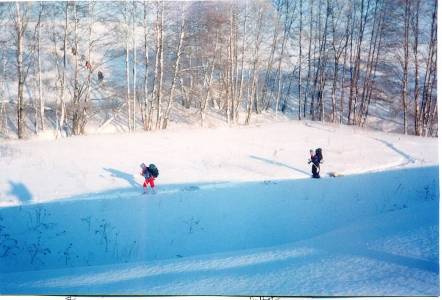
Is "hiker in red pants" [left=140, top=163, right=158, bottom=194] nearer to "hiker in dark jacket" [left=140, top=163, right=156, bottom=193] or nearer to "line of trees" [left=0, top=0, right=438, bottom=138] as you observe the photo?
"hiker in dark jacket" [left=140, top=163, right=156, bottom=193]

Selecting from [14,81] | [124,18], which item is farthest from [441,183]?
[14,81]

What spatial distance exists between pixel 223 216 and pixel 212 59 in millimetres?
6236

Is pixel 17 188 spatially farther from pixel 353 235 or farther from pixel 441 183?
pixel 441 183

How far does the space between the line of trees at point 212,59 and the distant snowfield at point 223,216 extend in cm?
207

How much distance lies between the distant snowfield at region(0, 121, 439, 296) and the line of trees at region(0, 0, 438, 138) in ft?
6.78

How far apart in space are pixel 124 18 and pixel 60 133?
13.1 feet

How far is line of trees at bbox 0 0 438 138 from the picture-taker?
8297 mm

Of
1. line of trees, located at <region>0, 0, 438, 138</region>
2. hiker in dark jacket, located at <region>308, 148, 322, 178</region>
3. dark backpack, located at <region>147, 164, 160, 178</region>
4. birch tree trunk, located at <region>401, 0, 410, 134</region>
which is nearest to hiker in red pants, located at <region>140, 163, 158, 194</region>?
dark backpack, located at <region>147, 164, 160, 178</region>

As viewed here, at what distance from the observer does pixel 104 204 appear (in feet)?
19.4

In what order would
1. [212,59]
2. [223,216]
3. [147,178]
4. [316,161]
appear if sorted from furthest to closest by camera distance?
[212,59], [316,161], [147,178], [223,216]

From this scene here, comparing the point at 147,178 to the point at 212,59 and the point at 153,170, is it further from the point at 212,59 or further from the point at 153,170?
the point at 212,59

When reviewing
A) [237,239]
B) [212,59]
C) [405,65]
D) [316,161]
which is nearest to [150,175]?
[237,239]

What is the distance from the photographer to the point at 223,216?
5.65m

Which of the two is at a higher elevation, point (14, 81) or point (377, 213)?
point (14, 81)
